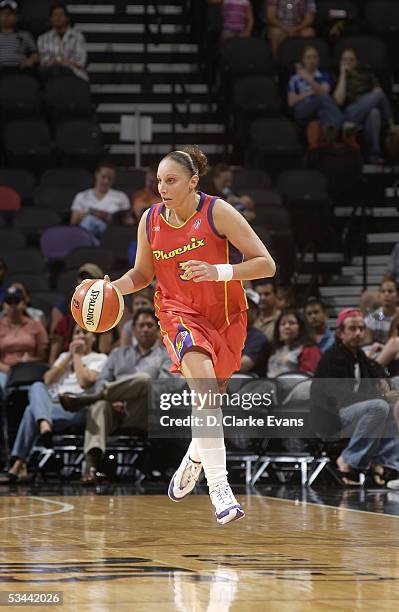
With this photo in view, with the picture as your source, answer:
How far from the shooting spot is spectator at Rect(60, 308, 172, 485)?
Answer: 937cm

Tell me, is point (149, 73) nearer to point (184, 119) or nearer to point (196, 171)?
point (184, 119)

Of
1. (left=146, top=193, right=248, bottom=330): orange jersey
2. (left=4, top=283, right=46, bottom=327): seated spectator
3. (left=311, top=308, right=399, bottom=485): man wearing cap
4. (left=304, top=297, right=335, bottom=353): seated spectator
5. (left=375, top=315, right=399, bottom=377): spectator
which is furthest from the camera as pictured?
(left=4, top=283, right=46, bottom=327): seated spectator

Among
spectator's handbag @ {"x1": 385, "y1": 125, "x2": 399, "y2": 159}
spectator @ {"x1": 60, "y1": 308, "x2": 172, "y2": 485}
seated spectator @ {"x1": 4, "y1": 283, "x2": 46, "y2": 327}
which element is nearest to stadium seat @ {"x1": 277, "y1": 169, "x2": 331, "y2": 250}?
spectator's handbag @ {"x1": 385, "y1": 125, "x2": 399, "y2": 159}

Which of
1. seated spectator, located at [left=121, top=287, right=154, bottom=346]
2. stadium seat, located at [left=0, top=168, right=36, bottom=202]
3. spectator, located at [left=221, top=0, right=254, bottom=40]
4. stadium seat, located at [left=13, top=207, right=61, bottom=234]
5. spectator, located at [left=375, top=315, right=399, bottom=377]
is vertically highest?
spectator, located at [left=221, top=0, right=254, bottom=40]

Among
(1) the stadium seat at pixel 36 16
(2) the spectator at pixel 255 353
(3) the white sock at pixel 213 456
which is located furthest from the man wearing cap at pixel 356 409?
(1) the stadium seat at pixel 36 16

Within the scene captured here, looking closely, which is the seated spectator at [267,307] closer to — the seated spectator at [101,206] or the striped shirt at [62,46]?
the seated spectator at [101,206]

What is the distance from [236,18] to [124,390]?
668 cm

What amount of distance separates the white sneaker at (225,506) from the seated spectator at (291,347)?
416 cm

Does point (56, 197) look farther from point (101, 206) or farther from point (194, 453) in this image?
point (194, 453)

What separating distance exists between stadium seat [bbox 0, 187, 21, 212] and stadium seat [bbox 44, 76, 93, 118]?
5.01ft

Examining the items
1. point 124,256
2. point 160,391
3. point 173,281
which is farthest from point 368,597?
point 124,256

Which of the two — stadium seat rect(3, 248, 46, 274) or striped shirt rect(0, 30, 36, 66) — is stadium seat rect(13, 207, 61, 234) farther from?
striped shirt rect(0, 30, 36, 66)

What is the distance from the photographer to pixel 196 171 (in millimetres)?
5750

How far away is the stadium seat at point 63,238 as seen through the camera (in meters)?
12.1
